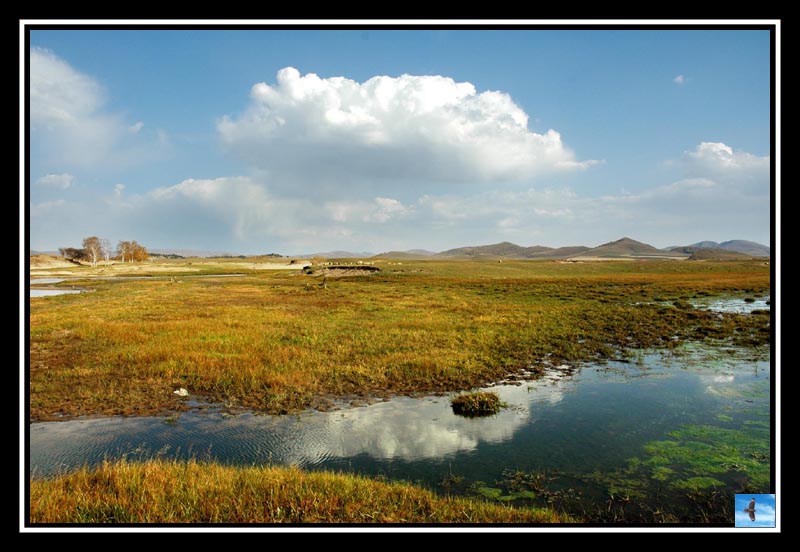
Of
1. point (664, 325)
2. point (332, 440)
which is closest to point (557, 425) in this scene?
point (332, 440)

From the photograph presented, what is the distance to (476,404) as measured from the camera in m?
15.2

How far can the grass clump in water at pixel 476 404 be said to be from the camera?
14906mm

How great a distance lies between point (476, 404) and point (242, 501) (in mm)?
9310

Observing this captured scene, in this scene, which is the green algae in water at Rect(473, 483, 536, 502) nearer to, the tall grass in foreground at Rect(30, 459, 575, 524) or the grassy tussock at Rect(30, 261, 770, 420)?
the tall grass in foreground at Rect(30, 459, 575, 524)

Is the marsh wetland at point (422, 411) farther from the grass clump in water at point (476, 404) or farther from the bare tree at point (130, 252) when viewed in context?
the bare tree at point (130, 252)

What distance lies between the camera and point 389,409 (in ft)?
50.0

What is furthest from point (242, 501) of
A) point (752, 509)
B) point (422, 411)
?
point (752, 509)

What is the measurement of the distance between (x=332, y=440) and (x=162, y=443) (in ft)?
16.9
